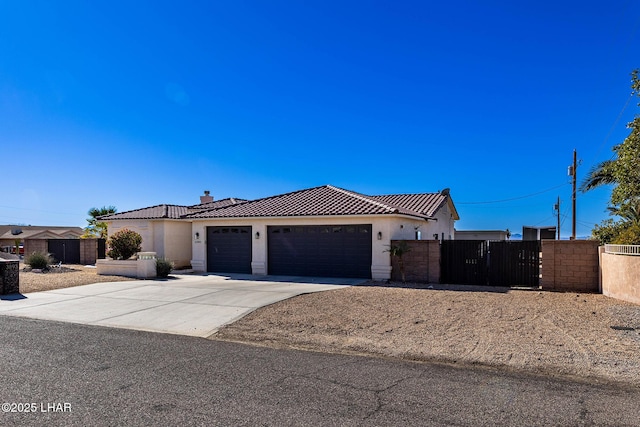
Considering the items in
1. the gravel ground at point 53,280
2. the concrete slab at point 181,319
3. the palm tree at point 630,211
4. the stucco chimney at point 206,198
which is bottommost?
the gravel ground at point 53,280

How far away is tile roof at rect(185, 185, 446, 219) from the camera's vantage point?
18234 mm

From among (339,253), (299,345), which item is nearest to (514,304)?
(299,345)

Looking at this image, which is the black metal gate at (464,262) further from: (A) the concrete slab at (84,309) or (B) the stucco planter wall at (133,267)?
(B) the stucco planter wall at (133,267)

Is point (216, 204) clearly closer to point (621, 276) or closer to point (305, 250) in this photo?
point (305, 250)

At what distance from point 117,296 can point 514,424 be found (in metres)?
12.5

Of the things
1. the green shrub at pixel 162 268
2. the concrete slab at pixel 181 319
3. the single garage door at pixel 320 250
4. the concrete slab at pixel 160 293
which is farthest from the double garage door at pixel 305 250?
the concrete slab at pixel 181 319

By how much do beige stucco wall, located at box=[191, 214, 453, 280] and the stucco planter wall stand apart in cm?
267

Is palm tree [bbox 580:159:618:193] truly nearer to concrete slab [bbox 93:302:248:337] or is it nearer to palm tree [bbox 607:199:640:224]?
palm tree [bbox 607:199:640:224]

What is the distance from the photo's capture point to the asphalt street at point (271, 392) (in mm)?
4465

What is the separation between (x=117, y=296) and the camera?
13578 millimetres

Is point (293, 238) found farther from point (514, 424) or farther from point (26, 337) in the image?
point (514, 424)

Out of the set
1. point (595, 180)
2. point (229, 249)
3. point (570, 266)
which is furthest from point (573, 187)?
point (229, 249)

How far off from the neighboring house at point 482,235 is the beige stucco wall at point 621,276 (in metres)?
22.1

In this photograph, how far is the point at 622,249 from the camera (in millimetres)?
12805
